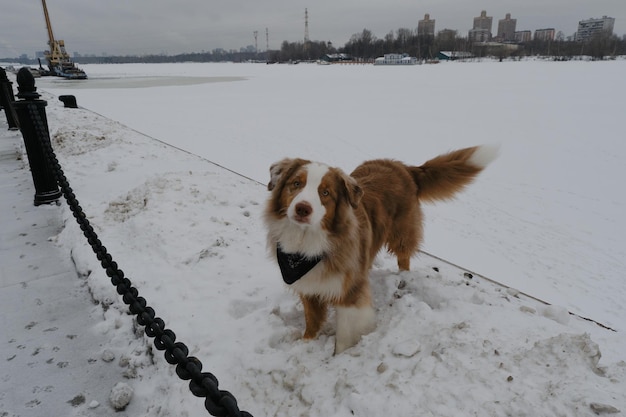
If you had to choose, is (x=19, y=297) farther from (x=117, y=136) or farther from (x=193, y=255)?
(x=117, y=136)

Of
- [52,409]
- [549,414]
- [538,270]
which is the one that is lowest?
[538,270]

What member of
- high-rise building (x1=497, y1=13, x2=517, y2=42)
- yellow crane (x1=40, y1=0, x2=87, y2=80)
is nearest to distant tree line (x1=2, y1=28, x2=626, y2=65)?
yellow crane (x1=40, y1=0, x2=87, y2=80)

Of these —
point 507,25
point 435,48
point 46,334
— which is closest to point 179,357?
point 46,334

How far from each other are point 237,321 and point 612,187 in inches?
325

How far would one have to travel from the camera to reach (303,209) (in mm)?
2311

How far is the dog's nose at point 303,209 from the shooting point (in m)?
2.31

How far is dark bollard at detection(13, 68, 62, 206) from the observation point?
421 cm

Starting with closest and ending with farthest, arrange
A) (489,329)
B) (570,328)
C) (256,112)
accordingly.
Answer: (489,329) → (570,328) → (256,112)

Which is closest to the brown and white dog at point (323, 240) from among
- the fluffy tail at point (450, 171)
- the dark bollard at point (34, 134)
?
the fluffy tail at point (450, 171)

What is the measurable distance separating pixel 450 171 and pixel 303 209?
1849mm

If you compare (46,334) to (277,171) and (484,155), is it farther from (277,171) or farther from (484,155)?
(484,155)

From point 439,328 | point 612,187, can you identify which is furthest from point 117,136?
point 612,187

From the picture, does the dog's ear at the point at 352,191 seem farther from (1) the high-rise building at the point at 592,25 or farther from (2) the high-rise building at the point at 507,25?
(2) the high-rise building at the point at 507,25

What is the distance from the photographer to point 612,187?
7.56 meters
